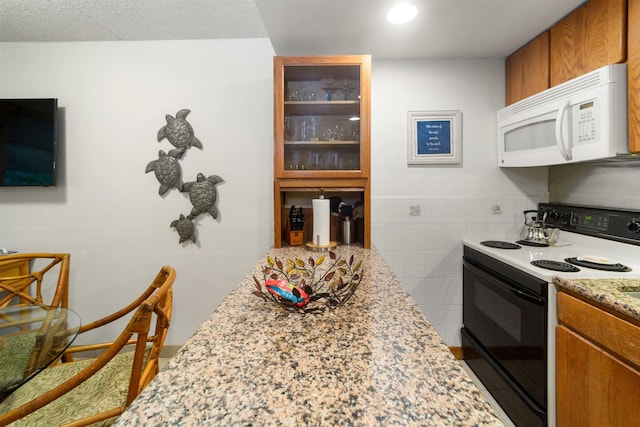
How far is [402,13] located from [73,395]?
7.29 feet

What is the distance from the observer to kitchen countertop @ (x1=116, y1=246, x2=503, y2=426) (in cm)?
49

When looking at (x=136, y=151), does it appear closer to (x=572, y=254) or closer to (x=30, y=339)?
(x=30, y=339)

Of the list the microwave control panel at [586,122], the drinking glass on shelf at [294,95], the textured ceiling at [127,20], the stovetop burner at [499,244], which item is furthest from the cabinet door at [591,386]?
the textured ceiling at [127,20]

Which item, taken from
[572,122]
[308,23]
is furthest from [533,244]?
[308,23]

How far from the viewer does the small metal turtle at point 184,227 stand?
7.70 ft

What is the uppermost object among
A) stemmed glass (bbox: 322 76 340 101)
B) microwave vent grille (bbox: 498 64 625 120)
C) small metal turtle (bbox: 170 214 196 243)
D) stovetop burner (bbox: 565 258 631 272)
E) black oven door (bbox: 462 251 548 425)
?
stemmed glass (bbox: 322 76 340 101)

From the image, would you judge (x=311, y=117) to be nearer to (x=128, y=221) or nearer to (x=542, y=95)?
(x=542, y=95)

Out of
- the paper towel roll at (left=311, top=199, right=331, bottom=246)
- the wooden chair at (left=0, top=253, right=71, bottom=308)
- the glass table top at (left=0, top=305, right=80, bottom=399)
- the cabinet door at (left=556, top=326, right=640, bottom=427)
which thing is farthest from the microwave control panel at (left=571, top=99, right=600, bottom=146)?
the wooden chair at (left=0, top=253, right=71, bottom=308)

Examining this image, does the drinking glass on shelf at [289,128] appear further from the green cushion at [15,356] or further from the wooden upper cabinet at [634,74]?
the wooden upper cabinet at [634,74]

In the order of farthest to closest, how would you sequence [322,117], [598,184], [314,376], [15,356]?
[322,117] < [598,184] < [15,356] < [314,376]

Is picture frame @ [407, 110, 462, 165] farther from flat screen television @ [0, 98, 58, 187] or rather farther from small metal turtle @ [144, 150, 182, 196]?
flat screen television @ [0, 98, 58, 187]

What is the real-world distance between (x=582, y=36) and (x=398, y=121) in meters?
1.08

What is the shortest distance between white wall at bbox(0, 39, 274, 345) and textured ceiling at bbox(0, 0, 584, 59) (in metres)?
0.15

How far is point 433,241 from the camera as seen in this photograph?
93.4 inches
